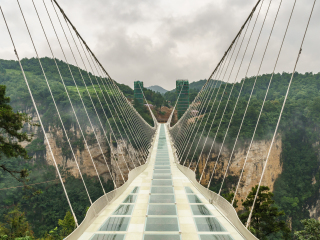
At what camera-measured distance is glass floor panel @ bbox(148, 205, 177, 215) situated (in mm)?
4328

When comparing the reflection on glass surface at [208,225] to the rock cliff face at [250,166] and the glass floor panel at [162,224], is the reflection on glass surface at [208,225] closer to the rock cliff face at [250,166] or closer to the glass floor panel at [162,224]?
the glass floor panel at [162,224]

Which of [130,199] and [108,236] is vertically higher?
[108,236]

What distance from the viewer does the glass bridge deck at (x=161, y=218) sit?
336cm

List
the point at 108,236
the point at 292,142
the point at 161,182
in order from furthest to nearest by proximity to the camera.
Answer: the point at 292,142
the point at 161,182
the point at 108,236

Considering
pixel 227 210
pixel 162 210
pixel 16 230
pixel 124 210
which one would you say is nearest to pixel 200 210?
pixel 227 210

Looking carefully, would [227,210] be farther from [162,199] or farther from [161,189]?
[161,189]

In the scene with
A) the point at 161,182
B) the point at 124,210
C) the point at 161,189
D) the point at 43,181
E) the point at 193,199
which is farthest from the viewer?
the point at 43,181

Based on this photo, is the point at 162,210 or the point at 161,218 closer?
the point at 161,218

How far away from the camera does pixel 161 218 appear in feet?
13.4

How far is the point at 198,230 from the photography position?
11.7 ft

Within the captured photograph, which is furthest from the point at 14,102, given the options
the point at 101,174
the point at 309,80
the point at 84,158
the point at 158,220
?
the point at 309,80

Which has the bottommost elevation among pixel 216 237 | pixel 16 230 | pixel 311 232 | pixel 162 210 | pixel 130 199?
pixel 16 230

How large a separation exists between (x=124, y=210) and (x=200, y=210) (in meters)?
1.71

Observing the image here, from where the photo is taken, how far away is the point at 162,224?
379cm
